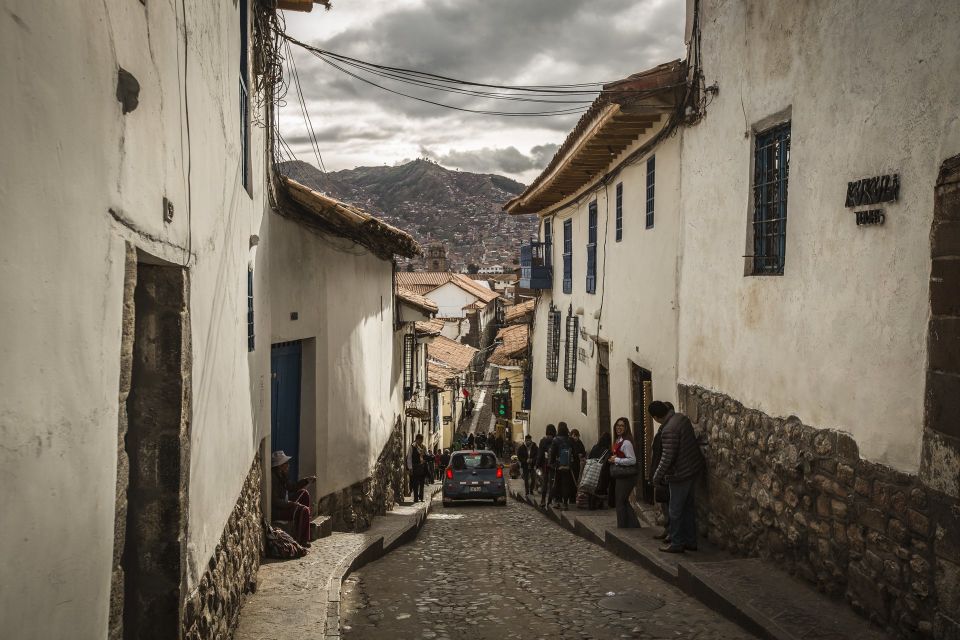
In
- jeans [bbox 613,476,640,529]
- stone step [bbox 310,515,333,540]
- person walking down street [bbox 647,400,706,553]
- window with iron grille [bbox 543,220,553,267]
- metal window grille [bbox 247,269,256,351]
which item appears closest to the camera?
metal window grille [bbox 247,269,256,351]

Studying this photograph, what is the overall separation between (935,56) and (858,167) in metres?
1.03

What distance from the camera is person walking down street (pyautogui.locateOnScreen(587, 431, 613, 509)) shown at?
475 inches

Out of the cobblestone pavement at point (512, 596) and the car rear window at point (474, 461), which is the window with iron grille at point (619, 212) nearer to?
the cobblestone pavement at point (512, 596)

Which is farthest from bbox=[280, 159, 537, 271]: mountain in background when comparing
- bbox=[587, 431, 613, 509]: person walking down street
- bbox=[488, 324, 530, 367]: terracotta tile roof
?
bbox=[587, 431, 613, 509]: person walking down street

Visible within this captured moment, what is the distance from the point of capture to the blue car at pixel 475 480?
1881 cm

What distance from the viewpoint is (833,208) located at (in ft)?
20.2

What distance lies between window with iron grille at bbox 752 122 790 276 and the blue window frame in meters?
8.47

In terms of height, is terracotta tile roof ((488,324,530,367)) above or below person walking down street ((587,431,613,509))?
above

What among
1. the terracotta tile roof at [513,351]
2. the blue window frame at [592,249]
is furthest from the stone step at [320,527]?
the terracotta tile roof at [513,351]

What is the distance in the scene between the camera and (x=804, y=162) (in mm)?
6684

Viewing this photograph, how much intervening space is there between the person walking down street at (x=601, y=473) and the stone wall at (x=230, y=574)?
219 inches

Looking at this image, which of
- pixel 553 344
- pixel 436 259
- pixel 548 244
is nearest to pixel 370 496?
pixel 553 344

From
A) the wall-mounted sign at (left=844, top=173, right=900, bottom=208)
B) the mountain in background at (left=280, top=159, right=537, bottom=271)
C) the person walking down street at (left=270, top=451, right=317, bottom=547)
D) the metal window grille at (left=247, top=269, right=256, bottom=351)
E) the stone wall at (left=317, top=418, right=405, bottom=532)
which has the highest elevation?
the mountain in background at (left=280, top=159, right=537, bottom=271)

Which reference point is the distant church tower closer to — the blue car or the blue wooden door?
the blue car
